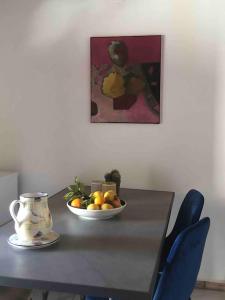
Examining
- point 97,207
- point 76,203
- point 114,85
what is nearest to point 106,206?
point 97,207

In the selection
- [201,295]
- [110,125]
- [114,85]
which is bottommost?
[201,295]

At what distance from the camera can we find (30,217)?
150 centimetres

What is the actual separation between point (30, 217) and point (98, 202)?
0.50 m

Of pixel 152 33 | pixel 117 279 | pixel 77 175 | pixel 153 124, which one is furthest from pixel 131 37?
pixel 117 279

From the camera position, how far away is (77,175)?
297 centimetres

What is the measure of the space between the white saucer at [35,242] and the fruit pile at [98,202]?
14.2 inches

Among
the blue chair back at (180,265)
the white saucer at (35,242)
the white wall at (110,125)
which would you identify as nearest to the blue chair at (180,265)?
the blue chair back at (180,265)

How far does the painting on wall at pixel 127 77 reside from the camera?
2.75 metres

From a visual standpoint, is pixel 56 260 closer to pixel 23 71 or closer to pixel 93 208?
pixel 93 208

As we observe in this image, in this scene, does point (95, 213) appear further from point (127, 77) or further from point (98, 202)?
point (127, 77)

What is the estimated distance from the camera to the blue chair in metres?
1.44

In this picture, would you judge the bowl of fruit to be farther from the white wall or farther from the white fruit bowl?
the white wall

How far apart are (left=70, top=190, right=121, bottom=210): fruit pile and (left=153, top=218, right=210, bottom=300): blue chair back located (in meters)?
0.53

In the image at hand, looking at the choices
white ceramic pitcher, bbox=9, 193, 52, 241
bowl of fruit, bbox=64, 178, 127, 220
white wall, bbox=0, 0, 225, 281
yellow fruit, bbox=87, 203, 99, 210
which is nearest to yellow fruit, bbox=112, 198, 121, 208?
bowl of fruit, bbox=64, 178, 127, 220
